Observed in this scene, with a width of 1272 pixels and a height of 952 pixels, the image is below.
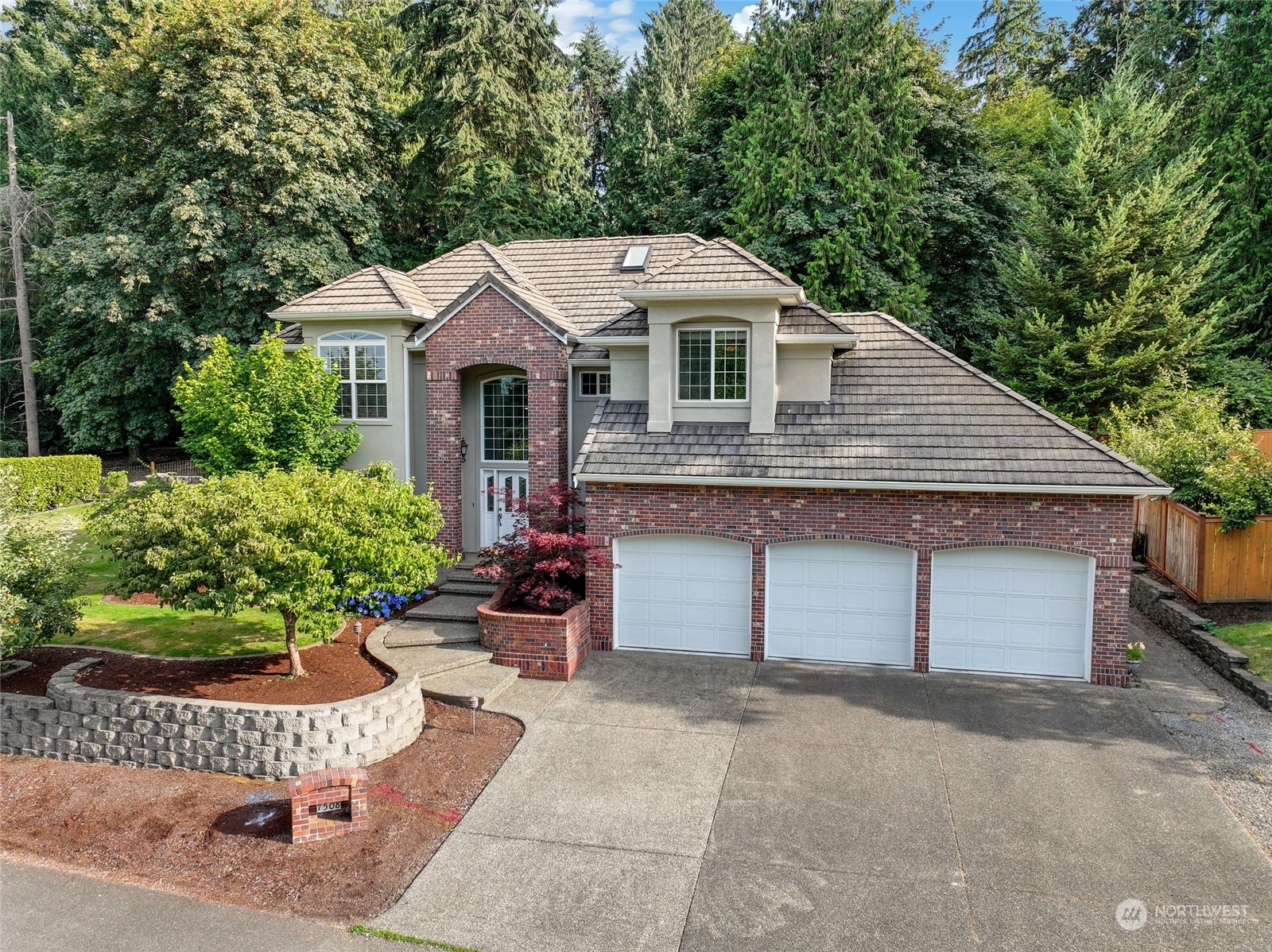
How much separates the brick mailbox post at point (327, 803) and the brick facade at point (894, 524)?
18.2 feet

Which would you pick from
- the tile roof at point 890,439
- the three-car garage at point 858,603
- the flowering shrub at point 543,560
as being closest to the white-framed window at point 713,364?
the tile roof at point 890,439

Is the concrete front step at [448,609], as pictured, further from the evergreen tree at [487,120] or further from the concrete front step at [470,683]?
the evergreen tree at [487,120]

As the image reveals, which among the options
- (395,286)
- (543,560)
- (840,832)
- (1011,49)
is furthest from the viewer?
(1011,49)

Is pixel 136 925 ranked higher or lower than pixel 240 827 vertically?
lower

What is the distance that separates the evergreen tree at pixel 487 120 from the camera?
2612cm

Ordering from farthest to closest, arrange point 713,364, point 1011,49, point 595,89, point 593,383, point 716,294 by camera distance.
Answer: point 595,89 → point 1011,49 → point 593,383 → point 713,364 → point 716,294

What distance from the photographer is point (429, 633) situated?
1330 centimetres

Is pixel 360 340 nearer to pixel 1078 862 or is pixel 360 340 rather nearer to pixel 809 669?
pixel 809 669

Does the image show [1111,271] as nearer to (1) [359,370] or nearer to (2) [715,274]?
(2) [715,274]

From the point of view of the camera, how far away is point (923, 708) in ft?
35.9

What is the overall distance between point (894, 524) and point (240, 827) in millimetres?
9607

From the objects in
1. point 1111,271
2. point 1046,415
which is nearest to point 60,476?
point 1046,415

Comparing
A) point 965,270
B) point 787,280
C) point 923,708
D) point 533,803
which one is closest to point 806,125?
point 965,270

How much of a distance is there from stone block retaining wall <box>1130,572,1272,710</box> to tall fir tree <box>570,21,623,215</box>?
3217 centimetres
